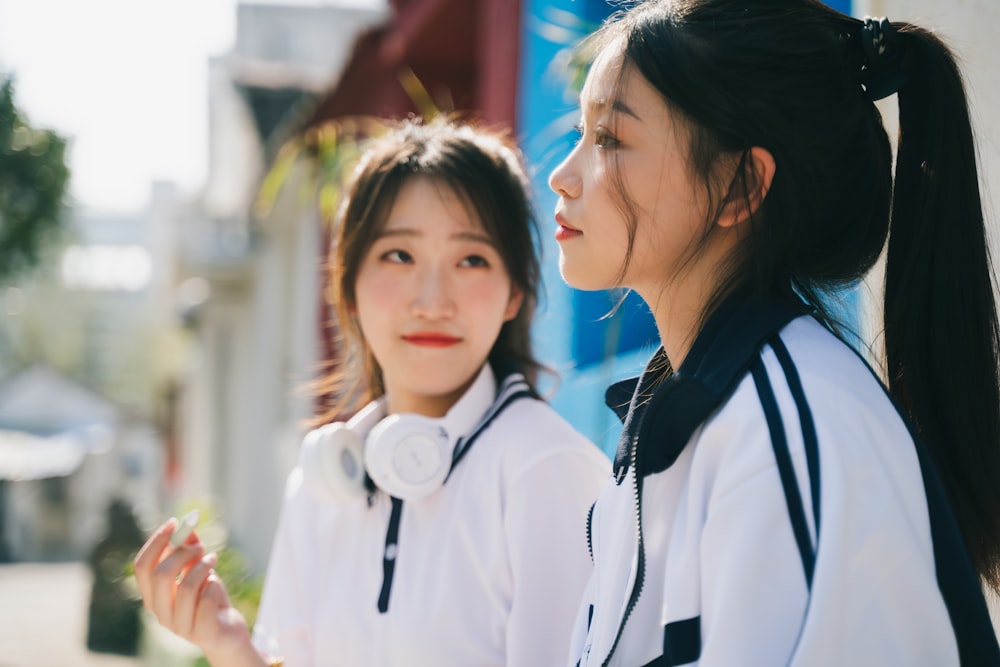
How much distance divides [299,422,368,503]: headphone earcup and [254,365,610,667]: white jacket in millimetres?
39

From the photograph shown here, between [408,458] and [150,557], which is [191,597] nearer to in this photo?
[150,557]

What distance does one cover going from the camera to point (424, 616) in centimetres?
192

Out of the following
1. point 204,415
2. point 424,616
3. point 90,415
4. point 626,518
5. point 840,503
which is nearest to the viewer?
point 840,503

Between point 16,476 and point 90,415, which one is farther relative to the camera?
point 90,415

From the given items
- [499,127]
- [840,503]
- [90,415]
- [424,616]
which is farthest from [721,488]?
[90,415]

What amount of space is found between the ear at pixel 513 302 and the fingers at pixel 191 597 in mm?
738

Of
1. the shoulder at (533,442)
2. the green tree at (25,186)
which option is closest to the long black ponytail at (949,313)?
the shoulder at (533,442)

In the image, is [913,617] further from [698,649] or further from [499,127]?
[499,127]

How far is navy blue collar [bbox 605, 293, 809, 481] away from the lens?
124 cm

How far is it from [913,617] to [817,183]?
556 mm

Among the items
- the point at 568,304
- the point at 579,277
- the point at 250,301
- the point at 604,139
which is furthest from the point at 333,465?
the point at 250,301

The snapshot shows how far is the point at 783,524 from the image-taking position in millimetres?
1130

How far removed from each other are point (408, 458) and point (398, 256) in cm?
42

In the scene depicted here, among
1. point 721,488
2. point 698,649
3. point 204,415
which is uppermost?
point 721,488
